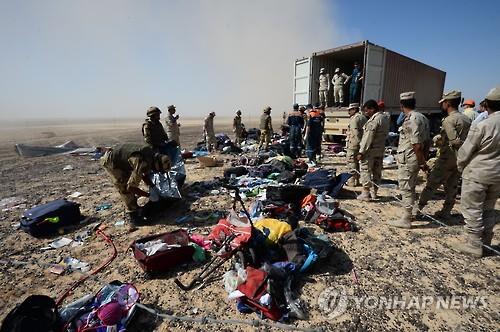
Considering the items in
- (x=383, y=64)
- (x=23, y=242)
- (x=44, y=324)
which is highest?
(x=383, y=64)

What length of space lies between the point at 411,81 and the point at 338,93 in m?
3.59

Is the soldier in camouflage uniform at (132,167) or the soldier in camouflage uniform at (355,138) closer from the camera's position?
the soldier in camouflage uniform at (132,167)

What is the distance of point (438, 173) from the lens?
431 cm

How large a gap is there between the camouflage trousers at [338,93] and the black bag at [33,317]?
1012cm

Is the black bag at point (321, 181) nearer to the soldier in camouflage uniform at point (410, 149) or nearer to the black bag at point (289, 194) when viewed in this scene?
the black bag at point (289, 194)

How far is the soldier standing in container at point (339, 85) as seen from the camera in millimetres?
9820

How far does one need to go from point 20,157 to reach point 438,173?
1509 centimetres

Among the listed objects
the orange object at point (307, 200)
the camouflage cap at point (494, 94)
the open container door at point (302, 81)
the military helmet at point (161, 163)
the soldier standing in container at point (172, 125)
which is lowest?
the orange object at point (307, 200)

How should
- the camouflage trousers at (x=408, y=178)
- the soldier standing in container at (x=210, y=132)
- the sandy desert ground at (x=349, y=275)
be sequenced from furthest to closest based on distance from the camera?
1. the soldier standing in container at (x=210, y=132)
2. the camouflage trousers at (x=408, y=178)
3. the sandy desert ground at (x=349, y=275)

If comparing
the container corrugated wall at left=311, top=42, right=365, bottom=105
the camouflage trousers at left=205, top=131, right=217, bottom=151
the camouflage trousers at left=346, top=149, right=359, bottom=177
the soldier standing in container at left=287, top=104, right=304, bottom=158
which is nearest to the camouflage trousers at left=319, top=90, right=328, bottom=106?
the container corrugated wall at left=311, top=42, right=365, bottom=105

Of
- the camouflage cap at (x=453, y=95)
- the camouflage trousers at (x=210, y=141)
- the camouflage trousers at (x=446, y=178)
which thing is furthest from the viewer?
the camouflage trousers at (x=210, y=141)

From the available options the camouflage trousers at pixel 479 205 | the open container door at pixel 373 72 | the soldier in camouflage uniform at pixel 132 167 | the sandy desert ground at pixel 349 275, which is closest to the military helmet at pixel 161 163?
the soldier in camouflage uniform at pixel 132 167

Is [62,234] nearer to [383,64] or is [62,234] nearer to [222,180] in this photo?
[222,180]

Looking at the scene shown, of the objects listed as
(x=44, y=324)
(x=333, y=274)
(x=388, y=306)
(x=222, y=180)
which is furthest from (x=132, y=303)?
(x=222, y=180)
